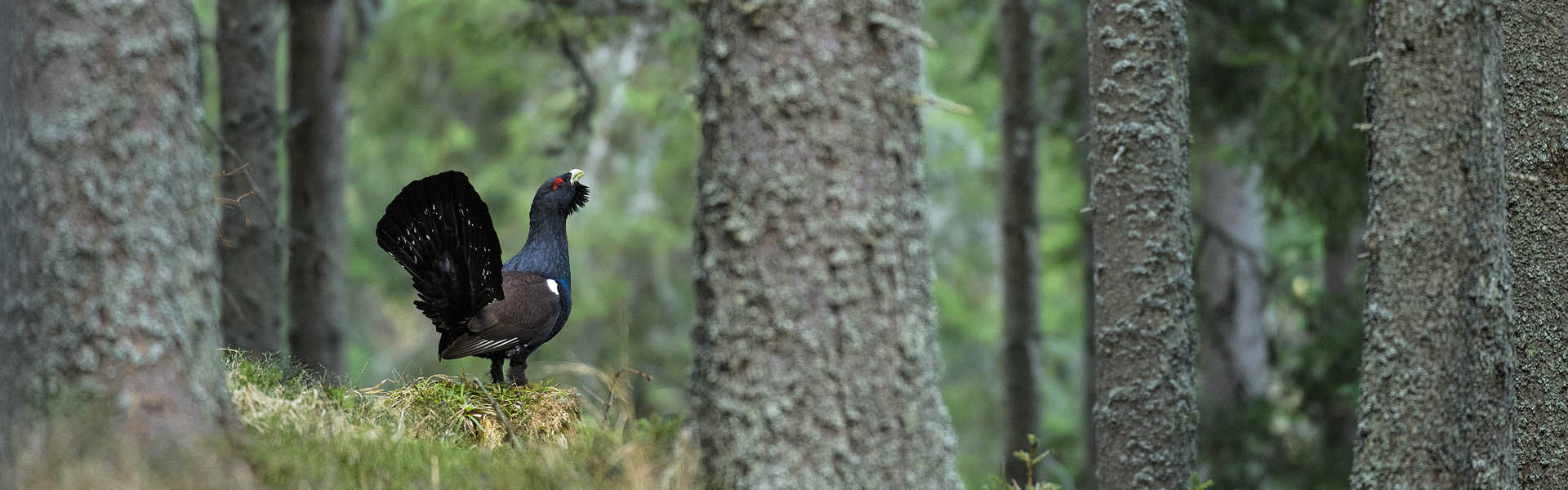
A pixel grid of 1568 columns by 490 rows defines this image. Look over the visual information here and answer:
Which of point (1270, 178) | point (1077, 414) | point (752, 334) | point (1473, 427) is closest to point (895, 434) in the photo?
point (752, 334)

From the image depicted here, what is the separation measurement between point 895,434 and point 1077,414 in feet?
60.7

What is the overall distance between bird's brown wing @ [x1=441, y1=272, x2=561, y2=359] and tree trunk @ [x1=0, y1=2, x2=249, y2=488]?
1820 mm

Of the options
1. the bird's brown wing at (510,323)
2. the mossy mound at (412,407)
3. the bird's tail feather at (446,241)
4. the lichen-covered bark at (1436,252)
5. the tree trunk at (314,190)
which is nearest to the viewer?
the lichen-covered bark at (1436,252)

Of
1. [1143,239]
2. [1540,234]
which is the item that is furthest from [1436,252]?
[1540,234]

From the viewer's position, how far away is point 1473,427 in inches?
145

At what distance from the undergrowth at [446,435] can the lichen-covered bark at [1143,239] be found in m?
2.06

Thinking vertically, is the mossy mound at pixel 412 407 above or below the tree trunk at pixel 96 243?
below

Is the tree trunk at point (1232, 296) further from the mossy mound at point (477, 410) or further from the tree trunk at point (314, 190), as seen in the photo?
the mossy mound at point (477, 410)

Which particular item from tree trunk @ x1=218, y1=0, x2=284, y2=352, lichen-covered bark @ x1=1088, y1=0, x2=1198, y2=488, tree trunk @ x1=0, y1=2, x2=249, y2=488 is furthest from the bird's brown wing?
tree trunk @ x1=218, y1=0, x2=284, y2=352

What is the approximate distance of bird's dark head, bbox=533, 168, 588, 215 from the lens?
529 cm

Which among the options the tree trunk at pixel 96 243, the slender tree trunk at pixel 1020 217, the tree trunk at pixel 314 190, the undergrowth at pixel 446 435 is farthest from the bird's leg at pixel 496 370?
the slender tree trunk at pixel 1020 217

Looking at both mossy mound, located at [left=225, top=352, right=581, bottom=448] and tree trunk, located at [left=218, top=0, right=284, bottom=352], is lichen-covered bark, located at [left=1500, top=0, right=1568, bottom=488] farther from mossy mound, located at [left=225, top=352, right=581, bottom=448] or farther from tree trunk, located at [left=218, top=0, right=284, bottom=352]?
tree trunk, located at [left=218, top=0, right=284, bottom=352]

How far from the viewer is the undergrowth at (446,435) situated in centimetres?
333

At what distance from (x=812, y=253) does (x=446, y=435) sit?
1.80 metres
